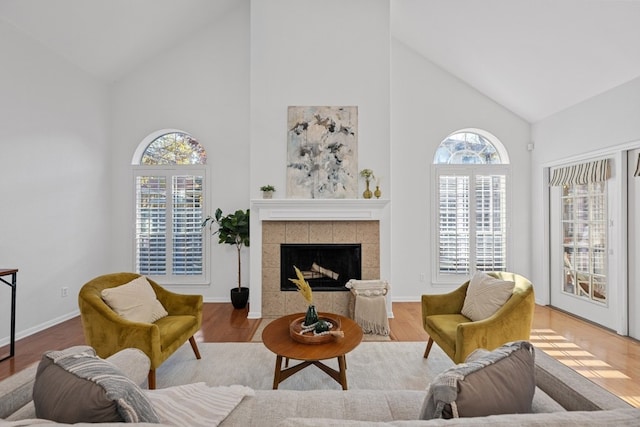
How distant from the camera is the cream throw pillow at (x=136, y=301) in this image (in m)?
2.45

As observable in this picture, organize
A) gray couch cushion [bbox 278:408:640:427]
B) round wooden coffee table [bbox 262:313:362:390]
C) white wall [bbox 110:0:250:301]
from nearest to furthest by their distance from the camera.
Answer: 1. gray couch cushion [bbox 278:408:640:427]
2. round wooden coffee table [bbox 262:313:362:390]
3. white wall [bbox 110:0:250:301]

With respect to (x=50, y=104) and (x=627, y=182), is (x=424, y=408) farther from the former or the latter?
(x=50, y=104)

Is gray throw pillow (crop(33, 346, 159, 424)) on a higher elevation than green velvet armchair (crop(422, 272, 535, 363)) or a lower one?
higher

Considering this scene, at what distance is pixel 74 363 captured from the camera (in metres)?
1.09

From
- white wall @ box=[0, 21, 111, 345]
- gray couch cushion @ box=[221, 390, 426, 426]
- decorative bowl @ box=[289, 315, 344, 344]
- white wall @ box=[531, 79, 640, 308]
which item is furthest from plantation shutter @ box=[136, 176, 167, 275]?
white wall @ box=[531, 79, 640, 308]

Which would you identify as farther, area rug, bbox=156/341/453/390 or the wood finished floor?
the wood finished floor

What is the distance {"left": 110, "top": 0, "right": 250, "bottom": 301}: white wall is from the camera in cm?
499

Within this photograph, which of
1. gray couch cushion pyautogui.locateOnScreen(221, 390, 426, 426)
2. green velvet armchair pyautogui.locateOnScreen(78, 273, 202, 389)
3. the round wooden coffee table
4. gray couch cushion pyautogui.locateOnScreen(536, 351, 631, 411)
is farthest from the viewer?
green velvet armchair pyautogui.locateOnScreen(78, 273, 202, 389)

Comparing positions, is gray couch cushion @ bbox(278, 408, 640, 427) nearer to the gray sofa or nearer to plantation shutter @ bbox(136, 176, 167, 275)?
the gray sofa

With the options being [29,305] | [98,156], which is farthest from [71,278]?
[98,156]

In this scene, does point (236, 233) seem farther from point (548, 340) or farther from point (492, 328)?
point (548, 340)

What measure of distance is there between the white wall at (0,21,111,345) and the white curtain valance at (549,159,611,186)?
6778 millimetres

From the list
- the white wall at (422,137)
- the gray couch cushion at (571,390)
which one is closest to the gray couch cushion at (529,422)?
the gray couch cushion at (571,390)

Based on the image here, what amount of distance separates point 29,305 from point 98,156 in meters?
2.23
